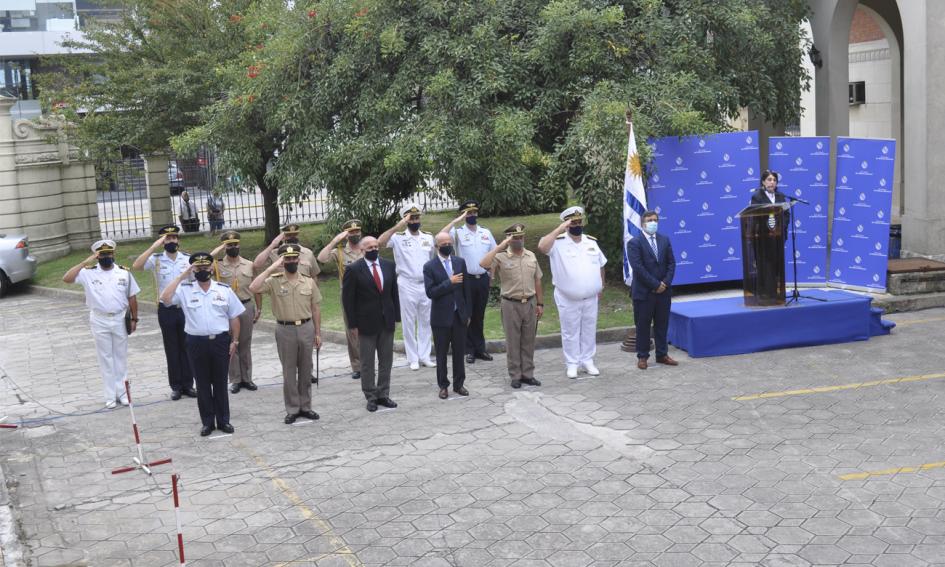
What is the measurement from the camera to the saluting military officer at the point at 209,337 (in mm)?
11047

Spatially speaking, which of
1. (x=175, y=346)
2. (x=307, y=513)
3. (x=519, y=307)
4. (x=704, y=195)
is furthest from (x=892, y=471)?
(x=175, y=346)

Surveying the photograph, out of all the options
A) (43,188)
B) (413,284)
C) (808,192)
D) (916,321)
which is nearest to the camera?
(413,284)

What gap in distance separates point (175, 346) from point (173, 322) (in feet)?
0.92

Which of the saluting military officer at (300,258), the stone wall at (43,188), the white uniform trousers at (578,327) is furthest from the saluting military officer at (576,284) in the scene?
the stone wall at (43,188)

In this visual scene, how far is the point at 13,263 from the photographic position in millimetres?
21844

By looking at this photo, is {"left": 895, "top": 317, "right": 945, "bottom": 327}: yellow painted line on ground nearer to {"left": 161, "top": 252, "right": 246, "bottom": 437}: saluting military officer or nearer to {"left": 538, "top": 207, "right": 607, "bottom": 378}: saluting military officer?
{"left": 538, "top": 207, "right": 607, "bottom": 378}: saluting military officer

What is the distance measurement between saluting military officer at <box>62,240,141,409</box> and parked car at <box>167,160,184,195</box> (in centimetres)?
1694

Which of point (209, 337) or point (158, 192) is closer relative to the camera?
point (209, 337)

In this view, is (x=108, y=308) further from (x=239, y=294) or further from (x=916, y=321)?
(x=916, y=321)

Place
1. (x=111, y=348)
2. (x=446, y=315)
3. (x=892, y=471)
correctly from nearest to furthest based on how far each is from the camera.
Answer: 1. (x=892, y=471)
2. (x=446, y=315)
3. (x=111, y=348)

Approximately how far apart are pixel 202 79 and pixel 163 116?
1202 mm

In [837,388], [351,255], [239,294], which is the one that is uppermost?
[351,255]

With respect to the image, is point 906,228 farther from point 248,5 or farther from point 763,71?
point 248,5

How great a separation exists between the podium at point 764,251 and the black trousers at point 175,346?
698 cm
